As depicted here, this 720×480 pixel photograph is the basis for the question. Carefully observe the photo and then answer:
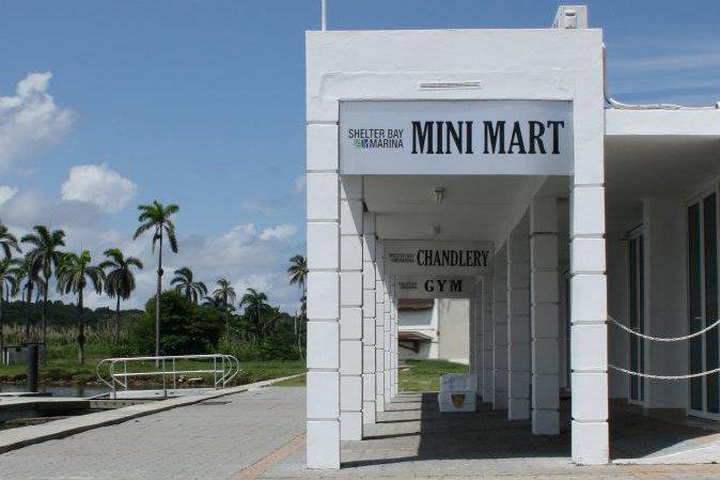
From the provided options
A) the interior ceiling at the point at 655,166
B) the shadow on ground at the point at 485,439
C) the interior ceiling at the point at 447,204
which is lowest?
the shadow on ground at the point at 485,439

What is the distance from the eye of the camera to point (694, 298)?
16.3 m

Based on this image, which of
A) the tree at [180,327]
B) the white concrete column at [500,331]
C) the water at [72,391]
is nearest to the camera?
the white concrete column at [500,331]

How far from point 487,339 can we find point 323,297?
53.1 feet

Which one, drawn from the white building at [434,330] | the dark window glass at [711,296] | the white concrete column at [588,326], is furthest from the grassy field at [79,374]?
the white concrete column at [588,326]

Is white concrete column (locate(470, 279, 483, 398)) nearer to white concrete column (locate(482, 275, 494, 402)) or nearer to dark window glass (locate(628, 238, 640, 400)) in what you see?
white concrete column (locate(482, 275, 494, 402))

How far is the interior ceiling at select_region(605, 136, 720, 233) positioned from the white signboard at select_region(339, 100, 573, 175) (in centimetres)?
77

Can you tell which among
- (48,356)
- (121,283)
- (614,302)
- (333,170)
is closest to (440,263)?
(614,302)

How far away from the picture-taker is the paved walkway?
11734 millimetres

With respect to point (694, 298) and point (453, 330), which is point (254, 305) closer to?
point (453, 330)

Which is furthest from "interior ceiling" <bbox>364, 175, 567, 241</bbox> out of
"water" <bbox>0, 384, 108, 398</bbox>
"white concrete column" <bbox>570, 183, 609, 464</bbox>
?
"water" <bbox>0, 384, 108, 398</bbox>

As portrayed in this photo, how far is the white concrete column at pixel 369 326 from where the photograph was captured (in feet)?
64.4

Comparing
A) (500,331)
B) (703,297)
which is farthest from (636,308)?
(703,297)

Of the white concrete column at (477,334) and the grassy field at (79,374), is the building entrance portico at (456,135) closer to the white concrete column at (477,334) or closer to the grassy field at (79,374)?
the white concrete column at (477,334)

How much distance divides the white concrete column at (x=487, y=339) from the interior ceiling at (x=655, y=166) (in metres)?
9.68
